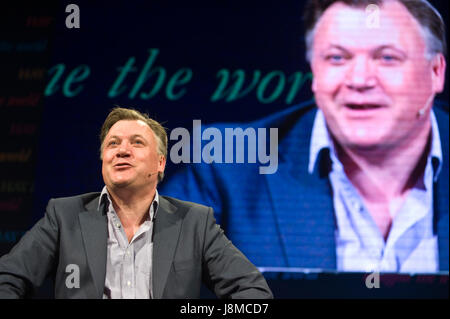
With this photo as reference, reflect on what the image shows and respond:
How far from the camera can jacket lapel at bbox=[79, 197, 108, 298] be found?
190 cm

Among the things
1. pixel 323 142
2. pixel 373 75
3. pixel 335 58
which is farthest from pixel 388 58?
pixel 323 142

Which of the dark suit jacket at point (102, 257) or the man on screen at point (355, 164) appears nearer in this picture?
the dark suit jacket at point (102, 257)

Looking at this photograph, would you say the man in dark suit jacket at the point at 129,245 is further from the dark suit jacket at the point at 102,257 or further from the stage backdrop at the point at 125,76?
the stage backdrop at the point at 125,76

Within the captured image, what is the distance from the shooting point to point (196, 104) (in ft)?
15.2

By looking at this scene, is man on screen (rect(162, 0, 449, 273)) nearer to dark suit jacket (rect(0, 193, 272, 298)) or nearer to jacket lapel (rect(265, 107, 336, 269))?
jacket lapel (rect(265, 107, 336, 269))

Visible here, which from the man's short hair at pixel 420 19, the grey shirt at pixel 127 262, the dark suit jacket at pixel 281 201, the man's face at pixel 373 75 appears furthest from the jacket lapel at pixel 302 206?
the grey shirt at pixel 127 262

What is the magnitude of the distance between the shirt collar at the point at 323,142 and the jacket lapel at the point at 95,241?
270 centimetres

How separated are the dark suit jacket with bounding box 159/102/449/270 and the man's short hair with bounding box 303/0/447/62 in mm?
564

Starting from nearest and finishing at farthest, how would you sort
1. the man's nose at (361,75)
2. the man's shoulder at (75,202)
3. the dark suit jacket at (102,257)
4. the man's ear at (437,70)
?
the dark suit jacket at (102,257)
the man's shoulder at (75,202)
the man's nose at (361,75)
the man's ear at (437,70)

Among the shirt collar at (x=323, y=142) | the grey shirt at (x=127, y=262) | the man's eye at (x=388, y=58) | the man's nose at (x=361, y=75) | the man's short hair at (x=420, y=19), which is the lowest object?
the grey shirt at (x=127, y=262)

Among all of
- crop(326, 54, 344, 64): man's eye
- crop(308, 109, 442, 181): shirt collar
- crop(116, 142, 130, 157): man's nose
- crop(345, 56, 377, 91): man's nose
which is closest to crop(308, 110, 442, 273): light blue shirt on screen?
crop(308, 109, 442, 181): shirt collar

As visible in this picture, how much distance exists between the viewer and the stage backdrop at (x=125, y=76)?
4.60 m

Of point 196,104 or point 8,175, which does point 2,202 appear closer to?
point 8,175
